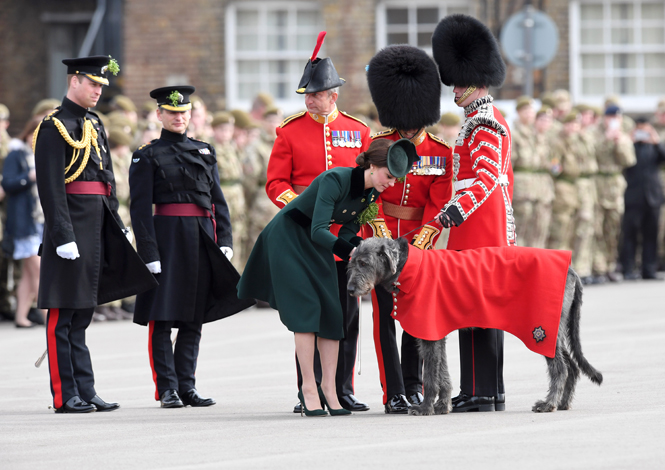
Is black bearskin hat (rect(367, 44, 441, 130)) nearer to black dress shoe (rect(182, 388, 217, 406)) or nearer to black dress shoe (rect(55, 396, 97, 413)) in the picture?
black dress shoe (rect(182, 388, 217, 406))

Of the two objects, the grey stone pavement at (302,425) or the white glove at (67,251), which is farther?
the white glove at (67,251)

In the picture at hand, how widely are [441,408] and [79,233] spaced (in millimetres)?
2552

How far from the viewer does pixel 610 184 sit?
16422 millimetres

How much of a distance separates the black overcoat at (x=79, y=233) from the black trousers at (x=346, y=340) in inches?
48.3

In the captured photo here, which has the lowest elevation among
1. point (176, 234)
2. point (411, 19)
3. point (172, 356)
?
point (172, 356)

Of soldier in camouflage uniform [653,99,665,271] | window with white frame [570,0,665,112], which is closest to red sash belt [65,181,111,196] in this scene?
soldier in camouflage uniform [653,99,665,271]

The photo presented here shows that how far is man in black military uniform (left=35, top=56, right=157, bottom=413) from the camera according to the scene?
7.35m

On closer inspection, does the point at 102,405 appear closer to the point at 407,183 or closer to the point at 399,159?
the point at 407,183

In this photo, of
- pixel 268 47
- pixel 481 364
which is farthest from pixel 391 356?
pixel 268 47

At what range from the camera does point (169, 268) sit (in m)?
7.73

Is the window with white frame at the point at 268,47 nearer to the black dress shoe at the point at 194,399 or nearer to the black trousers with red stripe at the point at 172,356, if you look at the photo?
the black trousers with red stripe at the point at 172,356

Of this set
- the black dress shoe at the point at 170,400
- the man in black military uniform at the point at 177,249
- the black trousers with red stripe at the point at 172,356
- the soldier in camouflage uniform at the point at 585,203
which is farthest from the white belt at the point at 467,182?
the soldier in camouflage uniform at the point at 585,203

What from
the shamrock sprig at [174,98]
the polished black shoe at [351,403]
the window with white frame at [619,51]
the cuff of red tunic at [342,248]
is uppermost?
the window with white frame at [619,51]

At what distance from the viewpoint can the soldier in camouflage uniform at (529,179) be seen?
602 inches
